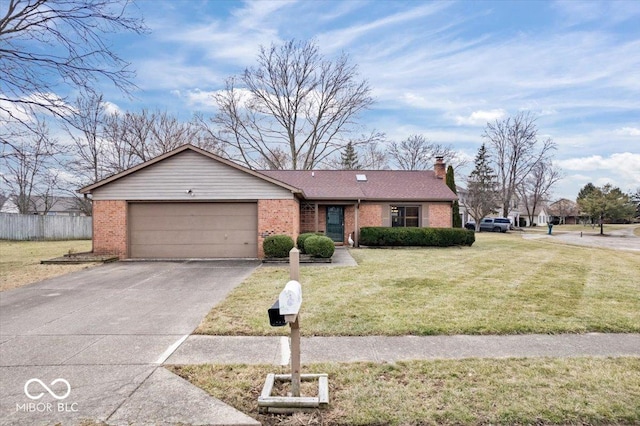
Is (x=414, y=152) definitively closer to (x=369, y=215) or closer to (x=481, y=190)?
(x=481, y=190)

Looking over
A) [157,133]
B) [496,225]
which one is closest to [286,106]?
[157,133]

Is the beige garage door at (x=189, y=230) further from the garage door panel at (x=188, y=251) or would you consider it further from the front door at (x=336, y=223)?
the front door at (x=336, y=223)

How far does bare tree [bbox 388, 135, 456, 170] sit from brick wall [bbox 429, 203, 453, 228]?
2248 centimetres

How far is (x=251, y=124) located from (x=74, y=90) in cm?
2158

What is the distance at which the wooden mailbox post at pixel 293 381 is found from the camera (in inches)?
114

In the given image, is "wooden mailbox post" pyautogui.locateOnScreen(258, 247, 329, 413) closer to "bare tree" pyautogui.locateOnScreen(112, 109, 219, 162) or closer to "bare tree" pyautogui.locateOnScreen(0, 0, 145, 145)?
"bare tree" pyautogui.locateOnScreen(0, 0, 145, 145)

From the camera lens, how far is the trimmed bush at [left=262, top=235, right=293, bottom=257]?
12648 mm

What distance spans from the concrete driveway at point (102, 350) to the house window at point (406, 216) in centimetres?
1212

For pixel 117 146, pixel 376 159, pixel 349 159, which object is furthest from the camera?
pixel 349 159

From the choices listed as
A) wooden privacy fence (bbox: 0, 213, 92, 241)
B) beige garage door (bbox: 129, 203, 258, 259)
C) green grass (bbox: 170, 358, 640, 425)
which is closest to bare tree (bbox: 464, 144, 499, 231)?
beige garage door (bbox: 129, 203, 258, 259)

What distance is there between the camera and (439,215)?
19266 mm

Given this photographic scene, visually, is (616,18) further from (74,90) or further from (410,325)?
(74,90)

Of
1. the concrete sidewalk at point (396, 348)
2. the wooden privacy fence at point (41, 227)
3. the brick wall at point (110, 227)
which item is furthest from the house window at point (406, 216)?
the wooden privacy fence at point (41, 227)

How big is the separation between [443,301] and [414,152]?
36.9 metres
